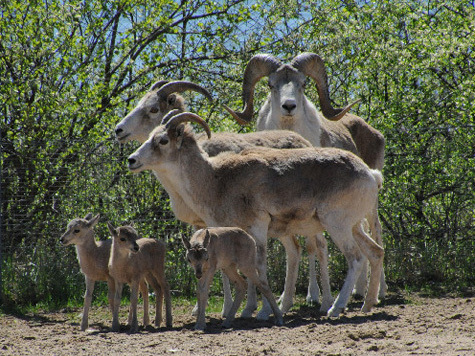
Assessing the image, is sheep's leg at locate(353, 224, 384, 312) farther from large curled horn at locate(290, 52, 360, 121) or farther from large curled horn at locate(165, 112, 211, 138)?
large curled horn at locate(290, 52, 360, 121)

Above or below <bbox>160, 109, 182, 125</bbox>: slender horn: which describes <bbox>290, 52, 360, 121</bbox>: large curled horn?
above

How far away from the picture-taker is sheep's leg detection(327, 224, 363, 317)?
8.94 m

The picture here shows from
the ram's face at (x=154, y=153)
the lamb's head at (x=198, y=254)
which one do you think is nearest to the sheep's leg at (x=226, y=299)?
the ram's face at (x=154, y=153)

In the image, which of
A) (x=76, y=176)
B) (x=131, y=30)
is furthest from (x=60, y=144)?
(x=131, y=30)

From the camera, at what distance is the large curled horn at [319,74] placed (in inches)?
461

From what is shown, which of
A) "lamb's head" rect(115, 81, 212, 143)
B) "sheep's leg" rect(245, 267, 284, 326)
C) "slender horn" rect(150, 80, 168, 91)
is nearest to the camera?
"sheep's leg" rect(245, 267, 284, 326)

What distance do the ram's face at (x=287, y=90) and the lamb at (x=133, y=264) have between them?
313 centimetres

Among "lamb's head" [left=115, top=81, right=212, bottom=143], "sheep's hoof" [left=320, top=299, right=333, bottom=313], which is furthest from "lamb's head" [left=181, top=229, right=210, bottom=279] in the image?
"lamb's head" [left=115, top=81, right=212, bottom=143]

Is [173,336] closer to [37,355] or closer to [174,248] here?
[37,355]

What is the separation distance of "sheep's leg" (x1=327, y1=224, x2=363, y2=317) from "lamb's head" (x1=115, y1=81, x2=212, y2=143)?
309cm

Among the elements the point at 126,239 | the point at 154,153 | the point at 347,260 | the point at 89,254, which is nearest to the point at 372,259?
the point at 347,260

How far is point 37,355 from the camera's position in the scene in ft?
23.6

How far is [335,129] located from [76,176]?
161 inches

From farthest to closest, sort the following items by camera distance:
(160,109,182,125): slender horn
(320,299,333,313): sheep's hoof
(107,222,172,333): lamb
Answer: (320,299,333,313): sheep's hoof
(160,109,182,125): slender horn
(107,222,172,333): lamb
